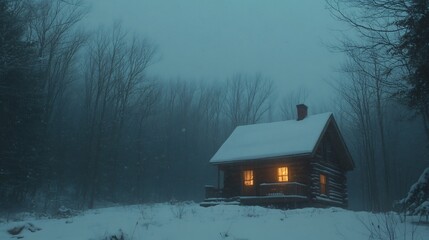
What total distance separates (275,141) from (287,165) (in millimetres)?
Result: 2250

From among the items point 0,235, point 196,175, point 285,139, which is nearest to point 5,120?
point 0,235

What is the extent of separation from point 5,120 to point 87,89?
2039 centimetres

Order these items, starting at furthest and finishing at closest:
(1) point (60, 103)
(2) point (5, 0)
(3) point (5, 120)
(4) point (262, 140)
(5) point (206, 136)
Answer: (5) point (206, 136) → (1) point (60, 103) → (4) point (262, 140) → (3) point (5, 120) → (2) point (5, 0)

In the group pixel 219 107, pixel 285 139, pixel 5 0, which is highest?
pixel 219 107

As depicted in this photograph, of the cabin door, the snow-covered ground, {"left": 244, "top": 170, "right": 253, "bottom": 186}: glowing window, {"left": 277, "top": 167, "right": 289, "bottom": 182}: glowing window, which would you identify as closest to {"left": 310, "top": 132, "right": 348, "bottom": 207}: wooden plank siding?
{"left": 277, "top": 167, "right": 289, "bottom": 182}: glowing window

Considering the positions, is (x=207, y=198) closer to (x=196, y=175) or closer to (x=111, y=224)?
(x=111, y=224)

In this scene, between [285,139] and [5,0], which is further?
[285,139]

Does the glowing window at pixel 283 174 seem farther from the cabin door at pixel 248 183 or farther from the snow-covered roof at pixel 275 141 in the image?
the cabin door at pixel 248 183

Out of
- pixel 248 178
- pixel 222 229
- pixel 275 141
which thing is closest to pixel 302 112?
pixel 275 141

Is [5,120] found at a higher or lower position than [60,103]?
lower

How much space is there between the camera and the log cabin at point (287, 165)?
992 inches

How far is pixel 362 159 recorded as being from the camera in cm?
5219

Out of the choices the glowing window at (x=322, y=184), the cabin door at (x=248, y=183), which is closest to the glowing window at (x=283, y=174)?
the cabin door at (x=248, y=183)

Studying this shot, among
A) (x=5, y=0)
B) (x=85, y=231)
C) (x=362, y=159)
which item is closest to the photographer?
(x=85, y=231)
